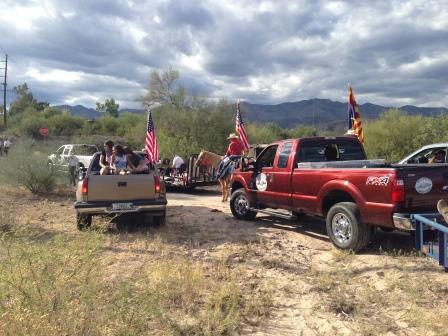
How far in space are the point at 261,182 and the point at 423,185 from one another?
3.84 metres

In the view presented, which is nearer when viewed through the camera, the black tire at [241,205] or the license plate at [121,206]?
the license plate at [121,206]

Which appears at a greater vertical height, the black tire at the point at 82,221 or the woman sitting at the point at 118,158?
the woman sitting at the point at 118,158

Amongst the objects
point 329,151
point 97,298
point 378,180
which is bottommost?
point 97,298

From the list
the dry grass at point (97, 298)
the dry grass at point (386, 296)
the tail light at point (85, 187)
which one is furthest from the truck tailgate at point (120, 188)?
the dry grass at point (386, 296)

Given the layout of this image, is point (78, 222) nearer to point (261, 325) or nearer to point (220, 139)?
point (261, 325)

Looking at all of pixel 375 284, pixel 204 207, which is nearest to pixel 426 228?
pixel 375 284

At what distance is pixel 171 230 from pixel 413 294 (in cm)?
517

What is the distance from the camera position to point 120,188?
9.33m

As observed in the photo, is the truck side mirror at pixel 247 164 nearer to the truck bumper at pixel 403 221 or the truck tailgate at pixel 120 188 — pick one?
the truck tailgate at pixel 120 188

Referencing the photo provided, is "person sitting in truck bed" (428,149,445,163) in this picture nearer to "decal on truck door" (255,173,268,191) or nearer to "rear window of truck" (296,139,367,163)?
"rear window of truck" (296,139,367,163)

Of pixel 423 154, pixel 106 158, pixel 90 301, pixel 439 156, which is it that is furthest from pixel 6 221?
pixel 439 156

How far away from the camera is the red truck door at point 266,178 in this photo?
32.0 ft

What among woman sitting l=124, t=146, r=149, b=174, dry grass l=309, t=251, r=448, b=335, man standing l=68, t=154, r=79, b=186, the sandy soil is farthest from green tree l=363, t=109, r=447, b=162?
dry grass l=309, t=251, r=448, b=335

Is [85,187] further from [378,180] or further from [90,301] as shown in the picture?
[90,301]
